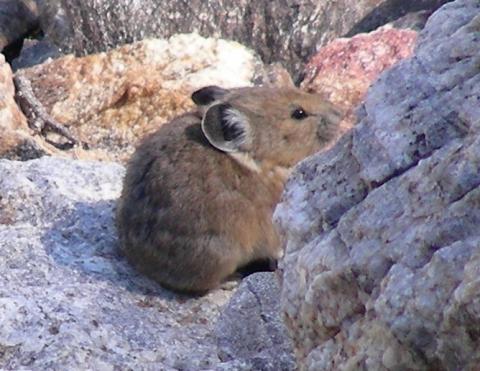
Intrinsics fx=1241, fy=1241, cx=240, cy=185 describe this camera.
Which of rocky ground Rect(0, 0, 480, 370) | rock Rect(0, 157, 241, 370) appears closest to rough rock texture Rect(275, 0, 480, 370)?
rocky ground Rect(0, 0, 480, 370)

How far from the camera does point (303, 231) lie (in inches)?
157

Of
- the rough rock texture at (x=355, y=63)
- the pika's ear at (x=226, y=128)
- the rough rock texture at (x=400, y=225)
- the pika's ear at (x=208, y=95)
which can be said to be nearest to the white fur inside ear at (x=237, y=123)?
the pika's ear at (x=226, y=128)

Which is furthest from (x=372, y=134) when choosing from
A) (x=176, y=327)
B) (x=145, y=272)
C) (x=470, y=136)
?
(x=145, y=272)

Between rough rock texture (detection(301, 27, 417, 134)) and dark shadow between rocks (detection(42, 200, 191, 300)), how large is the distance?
11.5 feet

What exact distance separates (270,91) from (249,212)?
1.07 m

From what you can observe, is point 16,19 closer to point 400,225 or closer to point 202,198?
point 202,198

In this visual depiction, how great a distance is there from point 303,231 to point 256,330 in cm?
128

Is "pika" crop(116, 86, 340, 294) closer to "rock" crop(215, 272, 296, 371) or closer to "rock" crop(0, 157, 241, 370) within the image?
"rock" crop(0, 157, 241, 370)

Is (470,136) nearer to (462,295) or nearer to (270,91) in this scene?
(462,295)

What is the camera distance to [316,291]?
3713mm

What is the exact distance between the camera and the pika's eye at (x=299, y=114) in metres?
7.67

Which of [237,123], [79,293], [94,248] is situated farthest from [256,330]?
[237,123]

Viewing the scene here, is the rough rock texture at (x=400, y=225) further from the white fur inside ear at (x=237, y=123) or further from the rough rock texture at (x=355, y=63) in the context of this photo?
the rough rock texture at (x=355, y=63)

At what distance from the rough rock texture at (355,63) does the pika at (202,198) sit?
2.83 meters
